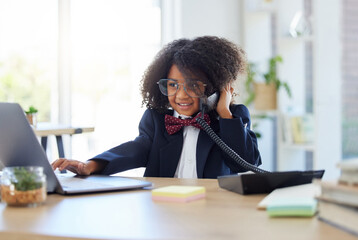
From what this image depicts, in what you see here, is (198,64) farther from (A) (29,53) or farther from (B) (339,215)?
(A) (29,53)

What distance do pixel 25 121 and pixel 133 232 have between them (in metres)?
0.46

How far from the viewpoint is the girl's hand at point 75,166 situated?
1574 mm

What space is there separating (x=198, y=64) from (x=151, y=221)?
41.2 inches

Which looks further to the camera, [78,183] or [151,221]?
[78,183]

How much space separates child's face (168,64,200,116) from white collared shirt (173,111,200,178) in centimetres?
5

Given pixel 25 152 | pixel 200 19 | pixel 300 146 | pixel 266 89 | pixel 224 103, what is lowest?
pixel 300 146

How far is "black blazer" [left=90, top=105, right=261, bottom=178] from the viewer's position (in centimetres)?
187

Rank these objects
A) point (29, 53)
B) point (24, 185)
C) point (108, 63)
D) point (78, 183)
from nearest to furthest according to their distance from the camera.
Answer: point (24, 185), point (78, 183), point (29, 53), point (108, 63)

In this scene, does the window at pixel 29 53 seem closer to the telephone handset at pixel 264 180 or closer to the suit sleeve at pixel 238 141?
the suit sleeve at pixel 238 141

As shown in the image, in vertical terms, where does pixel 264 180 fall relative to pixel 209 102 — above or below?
below

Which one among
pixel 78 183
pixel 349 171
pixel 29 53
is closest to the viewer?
pixel 349 171

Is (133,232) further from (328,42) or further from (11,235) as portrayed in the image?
(328,42)

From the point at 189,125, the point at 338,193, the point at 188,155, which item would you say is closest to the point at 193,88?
the point at 189,125

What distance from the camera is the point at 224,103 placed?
198 cm
